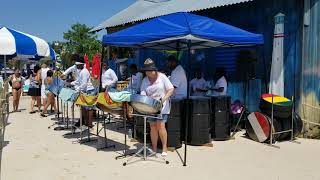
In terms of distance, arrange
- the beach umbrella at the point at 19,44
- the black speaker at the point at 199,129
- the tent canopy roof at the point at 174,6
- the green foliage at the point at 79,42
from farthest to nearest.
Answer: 1. the green foliage at the point at 79,42
2. the tent canopy roof at the point at 174,6
3. the beach umbrella at the point at 19,44
4. the black speaker at the point at 199,129

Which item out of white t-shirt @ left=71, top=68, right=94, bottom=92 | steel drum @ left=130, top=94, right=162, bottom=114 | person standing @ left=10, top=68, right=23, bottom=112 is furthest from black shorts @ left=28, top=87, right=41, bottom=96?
steel drum @ left=130, top=94, right=162, bottom=114

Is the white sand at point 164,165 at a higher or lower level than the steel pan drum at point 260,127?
lower

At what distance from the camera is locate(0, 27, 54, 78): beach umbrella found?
405 inches

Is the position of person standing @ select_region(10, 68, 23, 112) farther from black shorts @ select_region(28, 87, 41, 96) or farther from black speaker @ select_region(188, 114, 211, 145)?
black speaker @ select_region(188, 114, 211, 145)

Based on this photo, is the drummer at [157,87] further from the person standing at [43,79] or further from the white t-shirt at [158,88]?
the person standing at [43,79]

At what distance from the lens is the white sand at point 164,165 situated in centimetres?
614

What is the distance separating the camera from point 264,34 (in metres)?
10.0

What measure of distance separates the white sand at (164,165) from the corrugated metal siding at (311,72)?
0.72 metres

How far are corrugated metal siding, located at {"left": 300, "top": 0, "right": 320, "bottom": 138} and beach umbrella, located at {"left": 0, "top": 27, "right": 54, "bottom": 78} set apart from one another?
6.68 metres

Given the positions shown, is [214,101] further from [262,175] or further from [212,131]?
[262,175]

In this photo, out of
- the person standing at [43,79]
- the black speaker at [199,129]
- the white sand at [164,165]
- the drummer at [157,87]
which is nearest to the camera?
the white sand at [164,165]

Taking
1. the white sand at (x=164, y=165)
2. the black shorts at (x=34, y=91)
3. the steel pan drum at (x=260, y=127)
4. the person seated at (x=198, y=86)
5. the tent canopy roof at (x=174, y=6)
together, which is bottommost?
the white sand at (x=164, y=165)

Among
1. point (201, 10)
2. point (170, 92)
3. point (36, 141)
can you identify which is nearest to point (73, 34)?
point (201, 10)

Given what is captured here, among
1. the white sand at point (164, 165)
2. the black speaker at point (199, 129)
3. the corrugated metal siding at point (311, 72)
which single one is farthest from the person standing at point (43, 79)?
the corrugated metal siding at point (311, 72)
